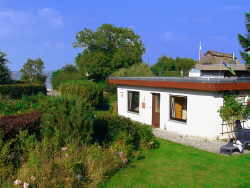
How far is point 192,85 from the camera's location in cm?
1125

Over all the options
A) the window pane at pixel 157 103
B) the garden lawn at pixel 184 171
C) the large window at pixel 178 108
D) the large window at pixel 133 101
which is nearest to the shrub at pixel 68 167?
the garden lawn at pixel 184 171

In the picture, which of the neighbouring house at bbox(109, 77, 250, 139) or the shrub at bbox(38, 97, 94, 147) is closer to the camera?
the shrub at bbox(38, 97, 94, 147)

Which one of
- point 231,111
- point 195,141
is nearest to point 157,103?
point 195,141

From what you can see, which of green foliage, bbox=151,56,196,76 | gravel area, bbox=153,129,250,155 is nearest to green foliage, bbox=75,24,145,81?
green foliage, bbox=151,56,196,76

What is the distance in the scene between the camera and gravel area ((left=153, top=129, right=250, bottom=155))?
9.67 meters

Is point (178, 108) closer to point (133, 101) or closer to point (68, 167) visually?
point (133, 101)

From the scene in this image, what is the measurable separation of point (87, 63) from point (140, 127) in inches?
1477

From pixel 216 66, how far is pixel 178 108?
94.0 feet

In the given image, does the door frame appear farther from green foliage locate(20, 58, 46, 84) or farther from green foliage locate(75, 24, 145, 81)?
green foliage locate(20, 58, 46, 84)

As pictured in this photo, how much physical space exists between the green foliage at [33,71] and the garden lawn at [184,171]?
37490 millimetres

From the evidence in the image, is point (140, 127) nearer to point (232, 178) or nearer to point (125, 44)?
point (232, 178)

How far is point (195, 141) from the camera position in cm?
1083

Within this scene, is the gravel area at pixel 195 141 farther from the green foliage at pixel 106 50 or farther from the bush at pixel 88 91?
the green foliage at pixel 106 50

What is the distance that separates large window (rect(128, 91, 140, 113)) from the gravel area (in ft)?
11.1
